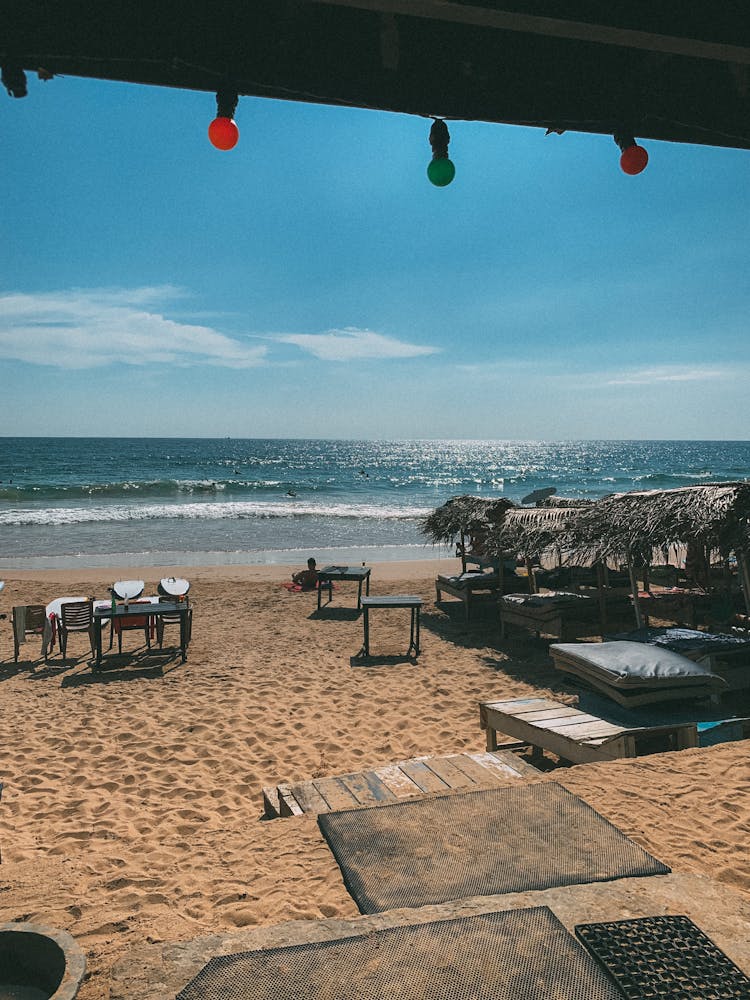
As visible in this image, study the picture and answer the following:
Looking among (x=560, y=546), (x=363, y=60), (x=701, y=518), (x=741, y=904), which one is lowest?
(x=741, y=904)

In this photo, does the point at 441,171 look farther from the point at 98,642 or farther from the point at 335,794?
the point at 98,642

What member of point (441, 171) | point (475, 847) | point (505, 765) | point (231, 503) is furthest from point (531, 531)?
point (231, 503)

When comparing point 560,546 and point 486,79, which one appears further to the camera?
point 560,546

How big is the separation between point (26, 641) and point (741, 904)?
1079 cm

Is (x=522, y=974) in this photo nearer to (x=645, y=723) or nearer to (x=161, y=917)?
(x=161, y=917)

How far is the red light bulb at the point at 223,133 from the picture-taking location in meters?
2.14

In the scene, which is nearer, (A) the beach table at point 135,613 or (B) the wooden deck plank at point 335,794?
(B) the wooden deck plank at point 335,794

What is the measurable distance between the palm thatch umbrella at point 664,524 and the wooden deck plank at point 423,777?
4.86m

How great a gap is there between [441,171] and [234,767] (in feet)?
17.4

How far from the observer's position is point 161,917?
120 inches

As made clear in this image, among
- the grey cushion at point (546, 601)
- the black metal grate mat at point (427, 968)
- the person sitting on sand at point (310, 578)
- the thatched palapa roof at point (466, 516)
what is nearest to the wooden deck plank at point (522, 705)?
the black metal grate mat at point (427, 968)

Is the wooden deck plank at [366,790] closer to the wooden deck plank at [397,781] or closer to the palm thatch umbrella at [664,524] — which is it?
the wooden deck plank at [397,781]

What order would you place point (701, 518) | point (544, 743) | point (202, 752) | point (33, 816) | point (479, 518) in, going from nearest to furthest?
1. point (33, 816)
2. point (544, 743)
3. point (202, 752)
4. point (701, 518)
5. point (479, 518)

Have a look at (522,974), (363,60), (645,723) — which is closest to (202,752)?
(645,723)
